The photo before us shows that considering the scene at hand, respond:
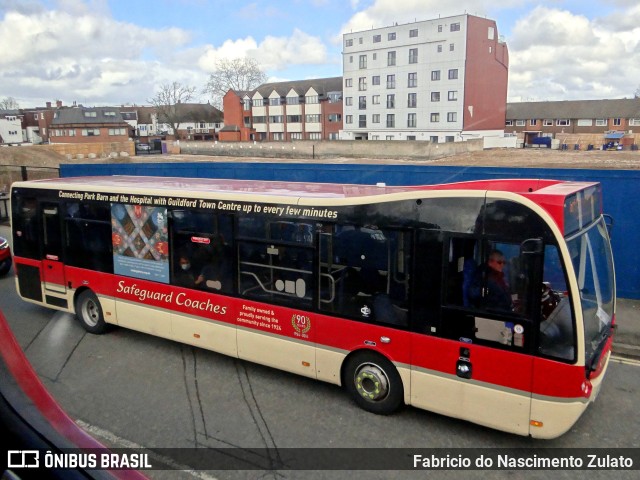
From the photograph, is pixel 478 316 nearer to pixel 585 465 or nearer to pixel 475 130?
pixel 585 465

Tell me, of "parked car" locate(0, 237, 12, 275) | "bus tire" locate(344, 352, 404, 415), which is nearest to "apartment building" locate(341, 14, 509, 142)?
"parked car" locate(0, 237, 12, 275)

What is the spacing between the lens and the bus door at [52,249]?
9.23 meters

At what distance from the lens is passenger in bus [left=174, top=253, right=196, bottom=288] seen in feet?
25.0

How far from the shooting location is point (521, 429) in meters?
5.09

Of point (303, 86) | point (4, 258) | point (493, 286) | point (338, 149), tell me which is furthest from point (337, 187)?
point (303, 86)

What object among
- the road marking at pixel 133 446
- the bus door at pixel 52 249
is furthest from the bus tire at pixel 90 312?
the road marking at pixel 133 446

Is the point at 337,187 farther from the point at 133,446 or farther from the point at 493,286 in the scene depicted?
the point at 133,446

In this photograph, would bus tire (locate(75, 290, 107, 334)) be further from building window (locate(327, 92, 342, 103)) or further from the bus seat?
building window (locate(327, 92, 342, 103))

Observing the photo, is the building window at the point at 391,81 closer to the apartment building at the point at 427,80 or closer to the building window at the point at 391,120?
the apartment building at the point at 427,80

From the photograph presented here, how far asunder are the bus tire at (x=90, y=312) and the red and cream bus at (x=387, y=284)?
23cm

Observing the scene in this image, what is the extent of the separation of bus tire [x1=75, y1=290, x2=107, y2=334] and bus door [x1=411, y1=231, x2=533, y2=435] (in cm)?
587

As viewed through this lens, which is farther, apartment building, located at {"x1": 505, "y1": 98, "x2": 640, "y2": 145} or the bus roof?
apartment building, located at {"x1": 505, "y1": 98, "x2": 640, "y2": 145}

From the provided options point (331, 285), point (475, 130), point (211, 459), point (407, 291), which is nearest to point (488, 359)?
point (407, 291)

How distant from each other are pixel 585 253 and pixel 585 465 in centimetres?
216
